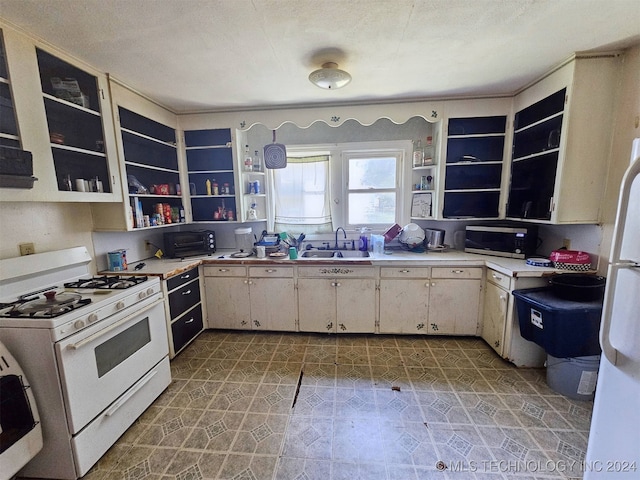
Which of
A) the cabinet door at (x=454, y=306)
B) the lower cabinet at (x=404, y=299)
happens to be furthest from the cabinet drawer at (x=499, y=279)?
the lower cabinet at (x=404, y=299)

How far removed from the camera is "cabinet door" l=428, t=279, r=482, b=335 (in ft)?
8.34

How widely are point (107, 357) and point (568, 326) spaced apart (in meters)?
2.88

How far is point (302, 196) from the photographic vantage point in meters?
3.27

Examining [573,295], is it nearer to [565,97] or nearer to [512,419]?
[512,419]

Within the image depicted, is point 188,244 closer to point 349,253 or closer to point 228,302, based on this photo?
point 228,302

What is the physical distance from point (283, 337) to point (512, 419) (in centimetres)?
196

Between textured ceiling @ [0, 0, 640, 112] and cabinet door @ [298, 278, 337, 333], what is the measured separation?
185 centimetres

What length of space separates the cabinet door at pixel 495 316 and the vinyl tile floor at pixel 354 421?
0.15 metres

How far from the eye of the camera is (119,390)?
159cm

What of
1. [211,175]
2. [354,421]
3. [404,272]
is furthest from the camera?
[211,175]

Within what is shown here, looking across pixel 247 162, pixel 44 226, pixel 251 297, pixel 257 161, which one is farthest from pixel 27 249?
pixel 257 161

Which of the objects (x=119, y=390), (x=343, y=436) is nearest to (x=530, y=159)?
(x=343, y=436)

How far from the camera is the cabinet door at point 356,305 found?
104 inches

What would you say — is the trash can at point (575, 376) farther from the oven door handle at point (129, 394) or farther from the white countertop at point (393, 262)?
the oven door handle at point (129, 394)
